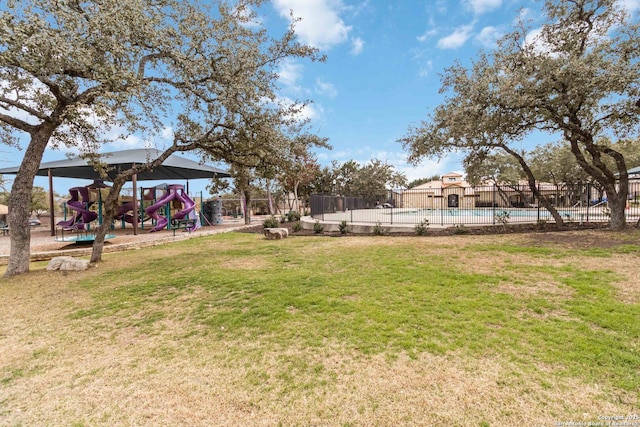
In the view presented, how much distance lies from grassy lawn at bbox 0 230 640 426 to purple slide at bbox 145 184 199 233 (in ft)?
31.5

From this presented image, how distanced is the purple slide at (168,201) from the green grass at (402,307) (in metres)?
8.95

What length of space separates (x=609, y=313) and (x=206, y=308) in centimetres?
514

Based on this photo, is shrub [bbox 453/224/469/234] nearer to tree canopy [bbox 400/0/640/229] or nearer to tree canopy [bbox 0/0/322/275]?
tree canopy [bbox 400/0/640/229]

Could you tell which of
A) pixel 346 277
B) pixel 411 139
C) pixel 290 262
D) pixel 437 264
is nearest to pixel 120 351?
pixel 346 277

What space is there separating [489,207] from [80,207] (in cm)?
2487

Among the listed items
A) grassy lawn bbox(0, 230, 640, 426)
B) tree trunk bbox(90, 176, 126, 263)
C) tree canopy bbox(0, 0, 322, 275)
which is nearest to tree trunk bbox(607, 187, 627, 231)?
grassy lawn bbox(0, 230, 640, 426)

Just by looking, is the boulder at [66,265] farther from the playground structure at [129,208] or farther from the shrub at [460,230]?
the shrub at [460,230]

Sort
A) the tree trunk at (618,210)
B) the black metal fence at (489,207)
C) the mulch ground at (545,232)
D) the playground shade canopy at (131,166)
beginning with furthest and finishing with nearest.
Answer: the playground shade canopy at (131,166) → the black metal fence at (489,207) → the tree trunk at (618,210) → the mulch ground at (545,232)

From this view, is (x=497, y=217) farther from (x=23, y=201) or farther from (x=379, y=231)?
(x=23, y=201)

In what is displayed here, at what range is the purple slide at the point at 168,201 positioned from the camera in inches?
607

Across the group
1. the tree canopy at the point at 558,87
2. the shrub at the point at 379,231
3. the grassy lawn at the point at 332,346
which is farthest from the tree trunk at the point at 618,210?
the shrub at the point at 379,231

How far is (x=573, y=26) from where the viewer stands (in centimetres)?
925

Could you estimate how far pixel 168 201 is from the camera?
1553 cm

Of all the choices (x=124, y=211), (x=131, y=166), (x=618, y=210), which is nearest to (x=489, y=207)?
(x=618, y=210)
